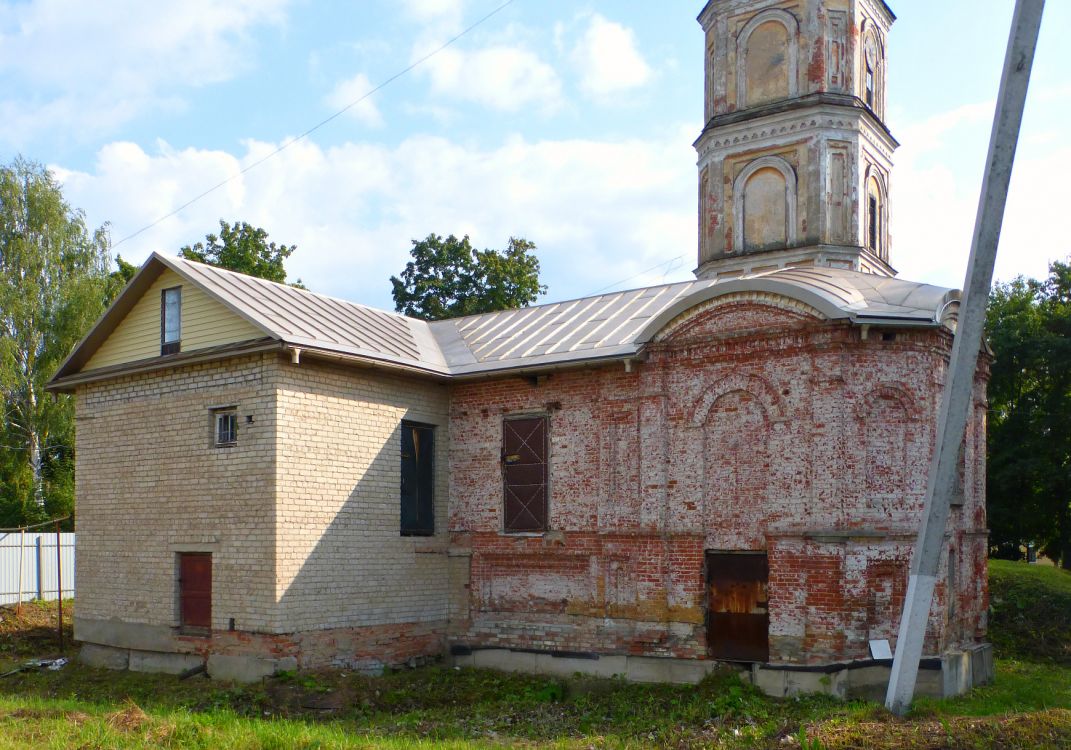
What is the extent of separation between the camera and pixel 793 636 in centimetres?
1331

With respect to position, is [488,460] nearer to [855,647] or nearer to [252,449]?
[252,449]

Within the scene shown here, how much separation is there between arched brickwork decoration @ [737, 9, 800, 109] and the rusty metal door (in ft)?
33.9

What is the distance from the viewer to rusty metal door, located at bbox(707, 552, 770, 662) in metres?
13.8

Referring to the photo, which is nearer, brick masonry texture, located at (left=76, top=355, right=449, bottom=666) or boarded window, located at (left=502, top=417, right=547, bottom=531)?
brick masonry texture, located at (left=76, top=355, right=449, bottom=666)

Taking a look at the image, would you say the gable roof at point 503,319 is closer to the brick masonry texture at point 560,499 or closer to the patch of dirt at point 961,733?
the brick masonry texture at point 560,499

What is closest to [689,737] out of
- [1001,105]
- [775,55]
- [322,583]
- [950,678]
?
[950,678]

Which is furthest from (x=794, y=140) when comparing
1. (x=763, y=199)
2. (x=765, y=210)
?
(x=765, y=210)

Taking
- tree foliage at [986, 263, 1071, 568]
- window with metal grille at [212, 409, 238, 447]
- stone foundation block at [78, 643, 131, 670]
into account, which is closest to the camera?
window with metal grille at [212, 409, 238, 447]

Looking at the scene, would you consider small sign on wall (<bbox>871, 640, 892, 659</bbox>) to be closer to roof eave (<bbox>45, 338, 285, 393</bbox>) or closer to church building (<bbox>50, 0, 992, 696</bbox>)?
church building (<bbox>50, 0, 992, 696</bbox>)

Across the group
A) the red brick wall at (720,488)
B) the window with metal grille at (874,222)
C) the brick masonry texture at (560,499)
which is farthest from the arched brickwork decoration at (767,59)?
the brick masonry texture at (560,499)

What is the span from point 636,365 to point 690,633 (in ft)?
13.1

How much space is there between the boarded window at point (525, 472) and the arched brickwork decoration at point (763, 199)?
6.76 metres

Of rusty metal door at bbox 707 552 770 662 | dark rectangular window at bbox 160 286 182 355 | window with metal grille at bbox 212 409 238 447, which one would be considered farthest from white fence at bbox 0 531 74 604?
rusty metal door at bbox 707 552 770 662

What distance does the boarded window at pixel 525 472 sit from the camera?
16.1 meters
